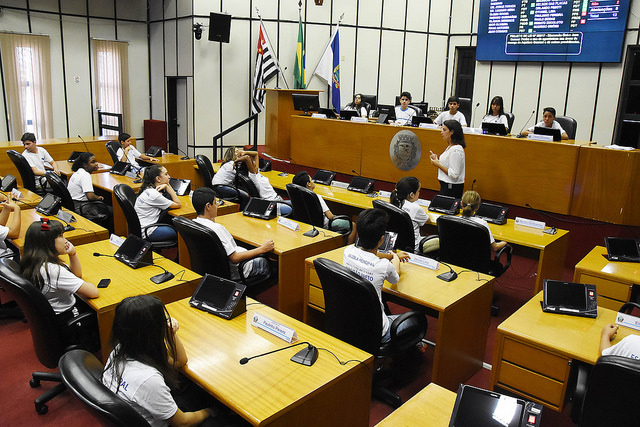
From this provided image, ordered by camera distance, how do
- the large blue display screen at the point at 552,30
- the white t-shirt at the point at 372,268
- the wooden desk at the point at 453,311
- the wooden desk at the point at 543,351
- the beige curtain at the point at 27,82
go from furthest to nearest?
1. the beige curtain at the point at 27,82
2. the large blue display screen at the point at 552,30
3. the wooden desk at the point at 453,311
4. the white t-shirt at the point at 372,268
5. the wooden desk at the point at 543,351

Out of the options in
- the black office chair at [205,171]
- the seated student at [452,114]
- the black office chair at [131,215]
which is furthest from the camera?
the seated student at [452,114]

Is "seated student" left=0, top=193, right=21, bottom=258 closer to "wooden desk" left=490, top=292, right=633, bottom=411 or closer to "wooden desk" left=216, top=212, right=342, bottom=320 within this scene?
"wooden desk" left=216, top=212, right=342, bottom=320

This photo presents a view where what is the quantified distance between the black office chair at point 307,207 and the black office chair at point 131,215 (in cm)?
123

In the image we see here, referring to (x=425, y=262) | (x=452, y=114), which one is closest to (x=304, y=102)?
(x=452, y=114)

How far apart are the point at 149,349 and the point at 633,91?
976 cm

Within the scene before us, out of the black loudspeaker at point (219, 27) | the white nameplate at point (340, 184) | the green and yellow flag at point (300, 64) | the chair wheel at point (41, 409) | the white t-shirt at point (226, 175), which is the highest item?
the black loudspeaker at point (219, 27)

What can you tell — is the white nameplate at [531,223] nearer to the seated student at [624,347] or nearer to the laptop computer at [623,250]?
the laptop computer at [623,250]

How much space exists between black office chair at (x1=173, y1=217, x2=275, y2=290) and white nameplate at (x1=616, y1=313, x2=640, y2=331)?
7.82 ft

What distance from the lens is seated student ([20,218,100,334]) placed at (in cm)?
291

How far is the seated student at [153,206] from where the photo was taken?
483 cm

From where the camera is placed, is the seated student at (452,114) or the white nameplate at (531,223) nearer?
the white nameplate at (531,223)

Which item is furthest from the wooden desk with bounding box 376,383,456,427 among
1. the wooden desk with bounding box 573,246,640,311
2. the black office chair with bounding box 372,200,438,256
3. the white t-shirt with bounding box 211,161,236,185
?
the white t-shirt with bounding box 211,161,236,185

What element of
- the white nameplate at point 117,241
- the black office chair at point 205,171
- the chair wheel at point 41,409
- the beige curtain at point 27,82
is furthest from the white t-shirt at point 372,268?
the beige curtain at point 27,82

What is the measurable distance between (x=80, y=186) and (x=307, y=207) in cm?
261
